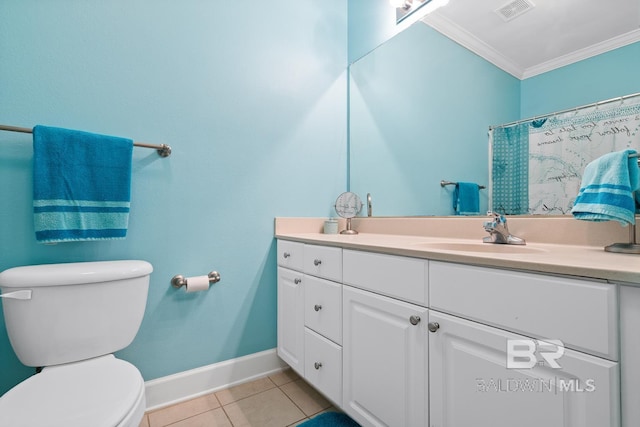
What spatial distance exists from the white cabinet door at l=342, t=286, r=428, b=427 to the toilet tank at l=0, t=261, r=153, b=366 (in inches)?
32.6

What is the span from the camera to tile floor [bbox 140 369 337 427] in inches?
49.6

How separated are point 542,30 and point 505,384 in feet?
4.23

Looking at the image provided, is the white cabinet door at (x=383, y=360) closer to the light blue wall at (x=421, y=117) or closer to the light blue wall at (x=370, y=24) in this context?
the light blue wall at (x=421, y=117)

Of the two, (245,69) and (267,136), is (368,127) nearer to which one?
(267,136)

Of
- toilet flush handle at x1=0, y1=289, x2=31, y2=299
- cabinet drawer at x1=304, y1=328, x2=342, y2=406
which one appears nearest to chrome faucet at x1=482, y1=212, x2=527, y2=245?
cabinet drawer at x1=304, y1=328, x2=342, y2=406

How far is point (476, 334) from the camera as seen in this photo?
2.42 ft

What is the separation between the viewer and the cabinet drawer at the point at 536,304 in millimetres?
549

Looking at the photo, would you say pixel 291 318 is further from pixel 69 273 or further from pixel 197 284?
pixel 69 273

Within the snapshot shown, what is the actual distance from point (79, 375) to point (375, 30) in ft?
7.12

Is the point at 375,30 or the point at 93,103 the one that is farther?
the point at 375,30

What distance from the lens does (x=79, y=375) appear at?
0.91 m

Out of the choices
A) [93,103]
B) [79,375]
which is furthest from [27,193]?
[79,375]
